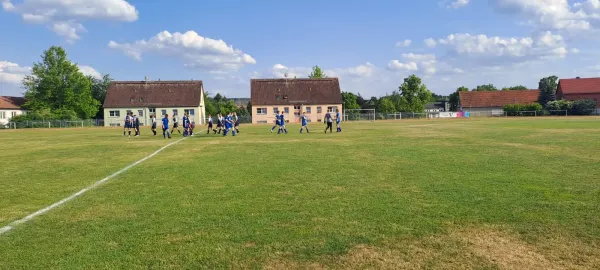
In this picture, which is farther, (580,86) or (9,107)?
(580,86)

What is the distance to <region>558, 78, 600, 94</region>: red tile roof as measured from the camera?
278 feet

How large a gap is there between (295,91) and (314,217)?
70207mm

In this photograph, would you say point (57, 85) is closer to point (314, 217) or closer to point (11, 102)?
point (11, 102)

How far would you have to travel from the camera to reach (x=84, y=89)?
80750 mm

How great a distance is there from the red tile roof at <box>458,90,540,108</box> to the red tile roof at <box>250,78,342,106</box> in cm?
3908

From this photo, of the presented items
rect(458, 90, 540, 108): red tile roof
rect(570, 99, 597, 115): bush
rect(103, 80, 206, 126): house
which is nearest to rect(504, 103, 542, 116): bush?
rect(570, 99, 597, 115): bush

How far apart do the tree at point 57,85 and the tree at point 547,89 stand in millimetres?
95359

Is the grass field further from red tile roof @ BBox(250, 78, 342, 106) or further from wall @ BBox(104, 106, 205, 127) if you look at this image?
wall @ BBox(104, 106, 205, 127)

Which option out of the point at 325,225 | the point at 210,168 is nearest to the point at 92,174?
the point at 210,168

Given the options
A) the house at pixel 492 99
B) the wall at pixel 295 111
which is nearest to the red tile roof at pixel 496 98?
the house at pixel 492 99

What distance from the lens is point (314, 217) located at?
6.13m

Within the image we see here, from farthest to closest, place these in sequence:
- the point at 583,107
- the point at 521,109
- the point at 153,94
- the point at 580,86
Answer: the point at 580,86
the point at 521,109
the point at 153,94
the point at 583,107

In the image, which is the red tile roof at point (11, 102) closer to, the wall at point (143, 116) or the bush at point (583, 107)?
the wall at point (143, 116)

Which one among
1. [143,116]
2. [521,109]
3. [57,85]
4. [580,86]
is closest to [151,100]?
[143,116]
